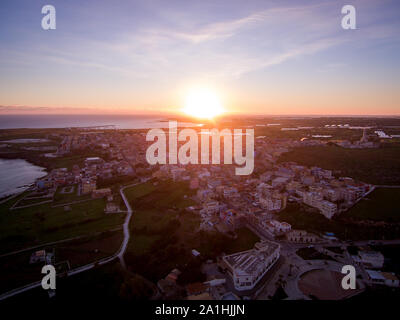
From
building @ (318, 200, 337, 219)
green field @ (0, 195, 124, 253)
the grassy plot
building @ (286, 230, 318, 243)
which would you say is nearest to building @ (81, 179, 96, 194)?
green field @ (0, 195, 124, 253)

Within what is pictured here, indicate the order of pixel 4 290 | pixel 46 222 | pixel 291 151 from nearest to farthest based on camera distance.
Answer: pixel 4 290, pixel 46 222, pixel 291 151

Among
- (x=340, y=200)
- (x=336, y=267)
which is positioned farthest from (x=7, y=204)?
(x=340, y=200)

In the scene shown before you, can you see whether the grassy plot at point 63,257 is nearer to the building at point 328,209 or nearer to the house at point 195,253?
the house at point 195,253

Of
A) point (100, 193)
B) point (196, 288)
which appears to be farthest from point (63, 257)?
point (100, 193)

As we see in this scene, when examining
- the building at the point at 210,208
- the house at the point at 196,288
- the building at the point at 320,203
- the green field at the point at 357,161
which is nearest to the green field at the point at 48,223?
the building at the point at 210,208
